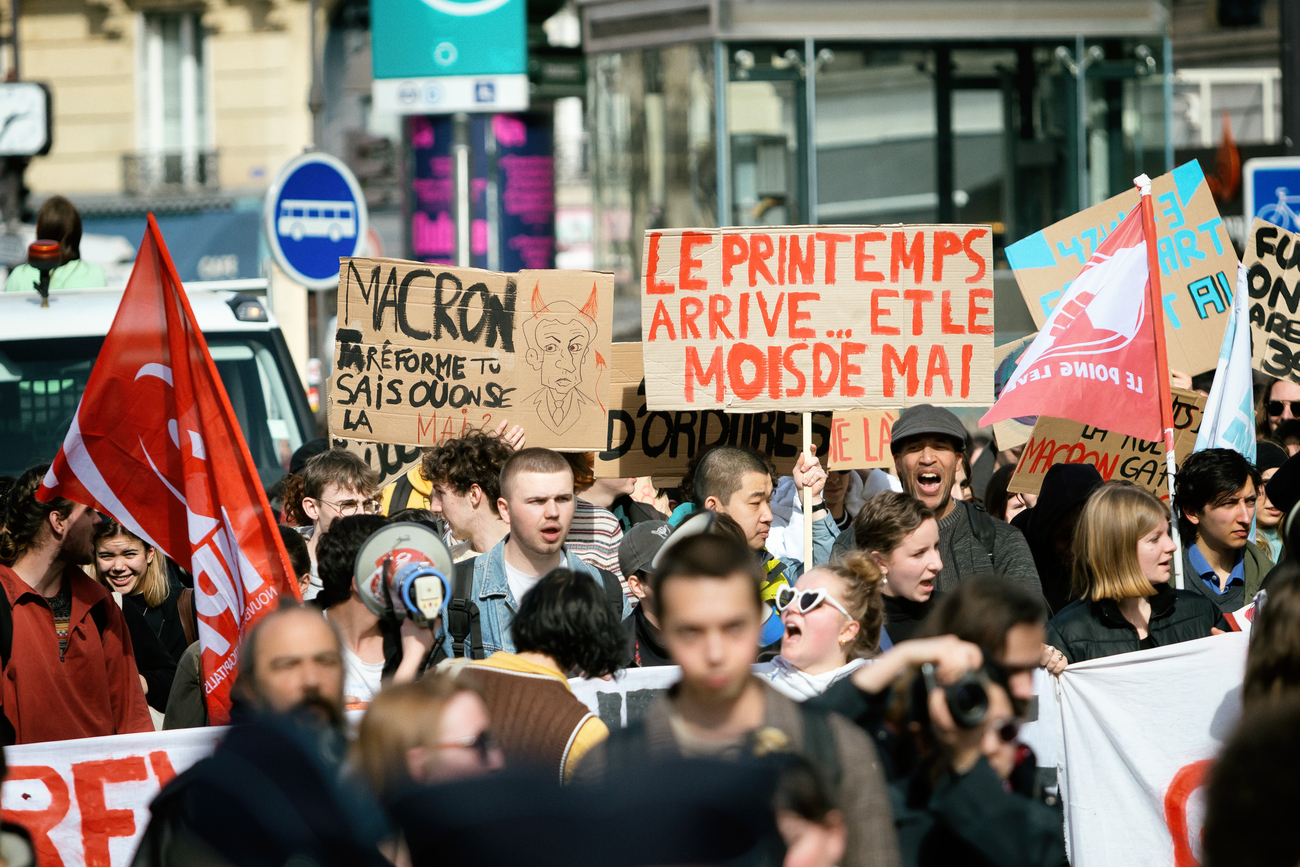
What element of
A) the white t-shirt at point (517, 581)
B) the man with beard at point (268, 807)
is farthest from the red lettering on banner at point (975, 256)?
the man with beard at point (268, 807)

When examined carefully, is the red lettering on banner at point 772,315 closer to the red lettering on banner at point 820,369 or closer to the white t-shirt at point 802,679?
the red lettering on banner at point 820,369

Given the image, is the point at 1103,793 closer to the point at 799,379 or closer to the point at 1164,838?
the point at 1164,838

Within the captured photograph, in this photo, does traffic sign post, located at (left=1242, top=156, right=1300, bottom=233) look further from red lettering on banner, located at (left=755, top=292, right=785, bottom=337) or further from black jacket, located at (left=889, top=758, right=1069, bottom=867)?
black jacket, located at (left=889, top=758, right=1069, bottom=867)

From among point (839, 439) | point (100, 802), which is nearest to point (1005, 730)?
point (100, 802)

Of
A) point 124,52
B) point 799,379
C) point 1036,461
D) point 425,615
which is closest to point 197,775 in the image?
point 425,615

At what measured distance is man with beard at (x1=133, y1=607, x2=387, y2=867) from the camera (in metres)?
2.46

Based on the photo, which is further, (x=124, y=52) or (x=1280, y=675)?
(x=124, y=52)

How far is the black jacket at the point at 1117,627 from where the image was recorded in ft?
16.9

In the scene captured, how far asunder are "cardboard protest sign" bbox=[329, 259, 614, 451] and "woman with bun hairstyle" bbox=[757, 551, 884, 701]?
258 centimetres

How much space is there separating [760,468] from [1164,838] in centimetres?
190

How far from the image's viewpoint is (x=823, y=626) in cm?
431

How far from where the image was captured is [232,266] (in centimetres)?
2778

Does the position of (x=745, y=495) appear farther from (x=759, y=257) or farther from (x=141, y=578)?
(x=141, y=578)

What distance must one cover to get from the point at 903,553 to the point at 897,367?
1.64 metres
